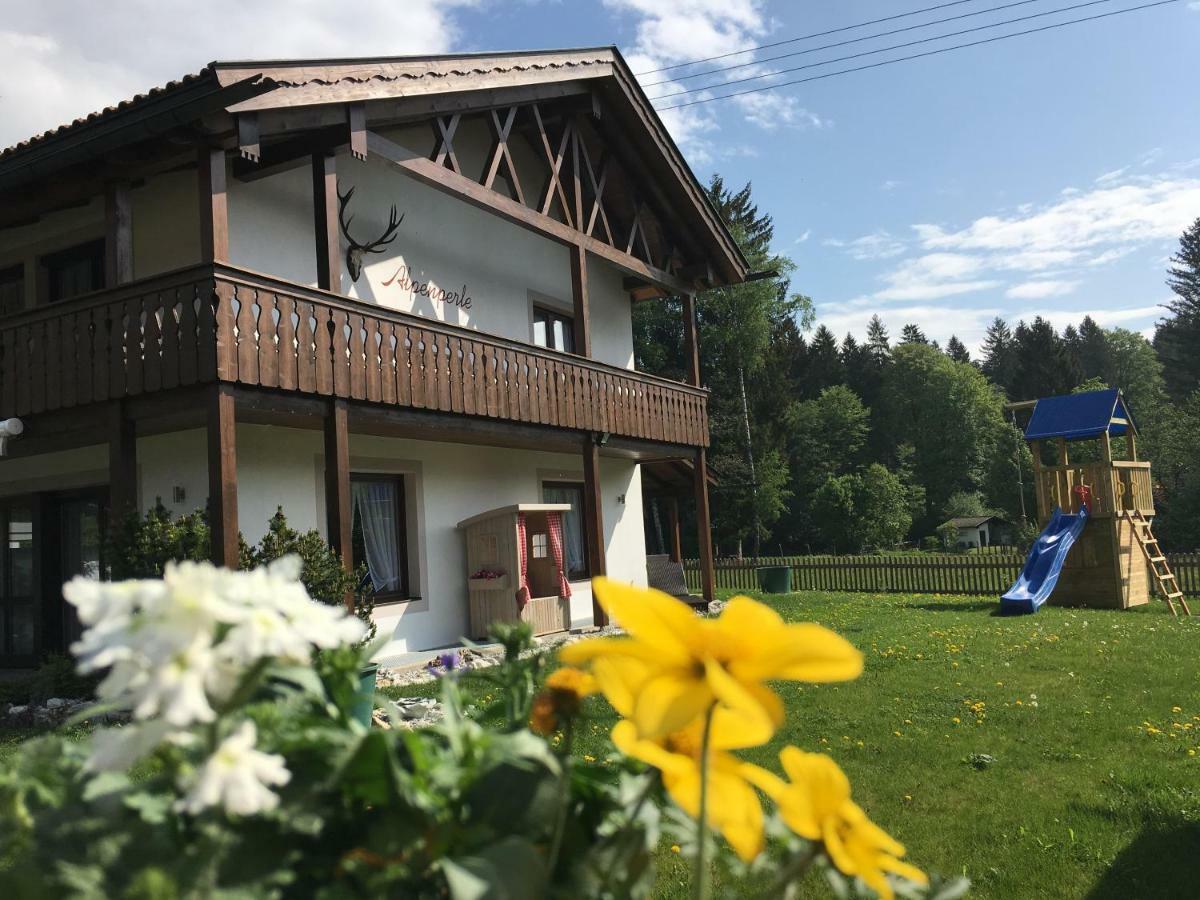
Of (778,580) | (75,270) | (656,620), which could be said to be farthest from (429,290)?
(656,620)

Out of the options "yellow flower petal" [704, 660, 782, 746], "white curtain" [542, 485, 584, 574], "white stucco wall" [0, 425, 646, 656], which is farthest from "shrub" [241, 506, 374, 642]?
"yellow flower petal" [704, 660, 782, 746]

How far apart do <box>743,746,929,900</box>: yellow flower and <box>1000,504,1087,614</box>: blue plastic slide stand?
1552 centimetres

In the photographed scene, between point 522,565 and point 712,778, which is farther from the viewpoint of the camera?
point 522,565

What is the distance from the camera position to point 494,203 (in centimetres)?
1147

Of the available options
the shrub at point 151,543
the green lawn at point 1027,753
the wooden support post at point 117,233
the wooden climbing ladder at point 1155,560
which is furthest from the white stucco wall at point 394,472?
the wooden climbing ladder at point 1155,560

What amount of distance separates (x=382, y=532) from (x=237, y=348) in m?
4.42

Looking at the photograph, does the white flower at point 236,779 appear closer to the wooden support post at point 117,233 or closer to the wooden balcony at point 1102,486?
the wooden support post at point 117,233

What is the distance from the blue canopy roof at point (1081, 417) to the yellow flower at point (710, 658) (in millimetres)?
19043

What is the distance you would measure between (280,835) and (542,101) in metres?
13.4

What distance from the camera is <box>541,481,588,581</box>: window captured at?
15062 mm

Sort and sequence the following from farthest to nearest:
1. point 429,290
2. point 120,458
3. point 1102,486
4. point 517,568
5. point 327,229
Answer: point 1102,486
point 429,290
point 517,568
point 327,229
point 120,458

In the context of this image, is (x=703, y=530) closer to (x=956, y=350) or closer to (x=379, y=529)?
(x=379, y=529)

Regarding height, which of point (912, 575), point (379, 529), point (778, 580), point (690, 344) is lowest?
point (912, 575)

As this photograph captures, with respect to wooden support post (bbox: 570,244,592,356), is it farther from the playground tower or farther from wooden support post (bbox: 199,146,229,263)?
the playground tower
